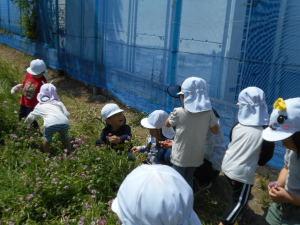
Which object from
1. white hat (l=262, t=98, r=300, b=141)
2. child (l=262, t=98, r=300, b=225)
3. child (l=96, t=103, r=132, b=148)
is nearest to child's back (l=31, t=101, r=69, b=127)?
child (l=96, t=103, r=132, b=148)

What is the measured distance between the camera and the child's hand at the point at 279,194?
2.41m

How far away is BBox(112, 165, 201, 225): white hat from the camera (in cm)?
141

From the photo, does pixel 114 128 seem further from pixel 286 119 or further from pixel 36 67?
pixel 286 119

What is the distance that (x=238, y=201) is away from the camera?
11.4 feet

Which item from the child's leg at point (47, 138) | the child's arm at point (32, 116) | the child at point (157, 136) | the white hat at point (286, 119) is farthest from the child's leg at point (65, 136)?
the white hat at point (286, 119)

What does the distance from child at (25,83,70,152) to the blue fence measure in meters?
1.87

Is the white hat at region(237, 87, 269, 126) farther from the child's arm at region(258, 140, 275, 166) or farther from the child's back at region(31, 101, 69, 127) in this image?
the child's back at region(31, 101, 69, 127)

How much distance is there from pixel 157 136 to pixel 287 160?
1740mm

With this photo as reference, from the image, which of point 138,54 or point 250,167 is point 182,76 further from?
point 250,167

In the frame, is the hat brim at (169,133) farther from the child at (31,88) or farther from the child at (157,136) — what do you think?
the child at (31,88)

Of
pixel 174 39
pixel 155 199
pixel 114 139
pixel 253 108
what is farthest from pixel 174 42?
pixel 155 199

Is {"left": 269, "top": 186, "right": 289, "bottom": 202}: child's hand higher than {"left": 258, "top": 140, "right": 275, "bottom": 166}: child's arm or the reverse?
higher

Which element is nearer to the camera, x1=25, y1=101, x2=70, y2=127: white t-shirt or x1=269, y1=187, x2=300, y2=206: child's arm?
x1=269, y1=187, x2=300, y2=206: child's arm

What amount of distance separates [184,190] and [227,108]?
3.70 meters
